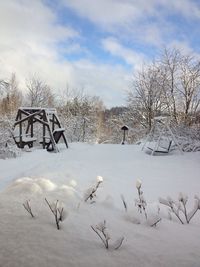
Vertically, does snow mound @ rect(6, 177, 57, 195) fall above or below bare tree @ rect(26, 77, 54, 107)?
below

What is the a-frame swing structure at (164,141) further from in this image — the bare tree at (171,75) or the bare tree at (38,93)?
the bare tree at (38,93)

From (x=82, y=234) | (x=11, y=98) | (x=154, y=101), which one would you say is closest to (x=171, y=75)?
(x=154, y=101)

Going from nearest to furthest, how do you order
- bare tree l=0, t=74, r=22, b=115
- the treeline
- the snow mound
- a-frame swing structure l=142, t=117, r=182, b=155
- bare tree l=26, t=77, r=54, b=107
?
the snow mound < a-frame swing structure l=142, t=117, r=182, b=155 < the treeline < bare tree l=0, t=74, r=22, b=115 < bare tree l=26, t=77, r=54, b=107

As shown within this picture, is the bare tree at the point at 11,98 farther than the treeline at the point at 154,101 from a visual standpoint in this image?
Yes

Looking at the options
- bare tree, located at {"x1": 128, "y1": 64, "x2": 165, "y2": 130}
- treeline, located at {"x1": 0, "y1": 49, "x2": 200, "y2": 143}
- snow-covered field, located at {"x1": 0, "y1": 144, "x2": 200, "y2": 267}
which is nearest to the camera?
snow-covered field, located at {"x1": 0, "y1": 144, "x2": 200, "y2": 267}

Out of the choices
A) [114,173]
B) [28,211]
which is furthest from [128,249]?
[114,173]

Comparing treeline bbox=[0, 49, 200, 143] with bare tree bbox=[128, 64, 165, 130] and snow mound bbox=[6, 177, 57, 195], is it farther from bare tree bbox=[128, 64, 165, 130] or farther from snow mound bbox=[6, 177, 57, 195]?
snow mound bbox=[6, 177, 57, 195]

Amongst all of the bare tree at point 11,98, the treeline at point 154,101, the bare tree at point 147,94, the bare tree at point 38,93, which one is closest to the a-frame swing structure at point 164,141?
the treeline at point 154,101

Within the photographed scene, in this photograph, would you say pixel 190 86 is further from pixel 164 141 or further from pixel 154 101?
pixel 164 141

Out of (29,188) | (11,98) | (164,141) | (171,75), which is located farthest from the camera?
(11,98)

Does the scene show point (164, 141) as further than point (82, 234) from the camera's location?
Yes

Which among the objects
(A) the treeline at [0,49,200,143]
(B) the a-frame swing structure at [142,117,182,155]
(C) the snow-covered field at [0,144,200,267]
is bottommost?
(C) the snow-covered field at [0,144,200,267]

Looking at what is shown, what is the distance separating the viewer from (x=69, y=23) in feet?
17.0

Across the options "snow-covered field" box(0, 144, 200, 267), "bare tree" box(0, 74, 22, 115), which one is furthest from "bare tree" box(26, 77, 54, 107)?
"snow-covered field" box(0, 144, 200, 267)
